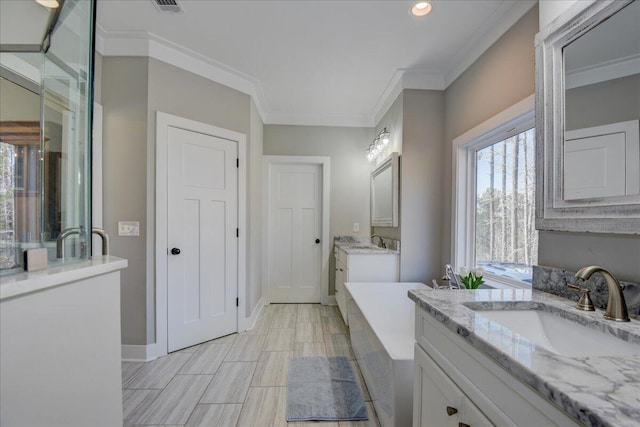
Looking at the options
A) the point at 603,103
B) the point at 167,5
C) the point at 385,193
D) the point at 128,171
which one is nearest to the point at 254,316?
the point at 128,171

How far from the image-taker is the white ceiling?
1.81m

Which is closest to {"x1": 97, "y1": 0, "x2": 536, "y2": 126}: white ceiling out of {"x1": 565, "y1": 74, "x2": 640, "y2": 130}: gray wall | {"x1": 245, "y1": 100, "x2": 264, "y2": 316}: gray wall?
{"x1": 245, "y1": 100, "x2": 264, "y2": 316}: gray wall

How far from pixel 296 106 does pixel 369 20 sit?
165 cm

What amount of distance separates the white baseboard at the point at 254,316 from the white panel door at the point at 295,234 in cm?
30

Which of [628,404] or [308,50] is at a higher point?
[308,50]

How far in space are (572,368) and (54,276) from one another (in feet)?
4.44

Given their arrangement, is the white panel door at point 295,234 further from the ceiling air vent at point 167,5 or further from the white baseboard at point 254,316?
the ceiling air vent at point 167,5

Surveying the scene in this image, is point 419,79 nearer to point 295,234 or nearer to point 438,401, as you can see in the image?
point 295,234

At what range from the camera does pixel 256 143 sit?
10.5 ft

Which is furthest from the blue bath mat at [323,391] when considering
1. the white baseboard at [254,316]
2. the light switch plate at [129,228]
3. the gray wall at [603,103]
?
the gray wall at [603,103]

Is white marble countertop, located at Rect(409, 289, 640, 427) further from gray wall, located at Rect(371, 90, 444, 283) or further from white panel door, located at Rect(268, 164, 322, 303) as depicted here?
white panel door, located at Rect(268, 164, 322, 303)

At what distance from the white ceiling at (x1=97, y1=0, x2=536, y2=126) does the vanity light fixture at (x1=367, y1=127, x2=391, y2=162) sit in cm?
36

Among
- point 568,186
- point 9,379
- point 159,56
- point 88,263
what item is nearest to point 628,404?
point 568,186

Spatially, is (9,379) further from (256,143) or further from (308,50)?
(256,143)
